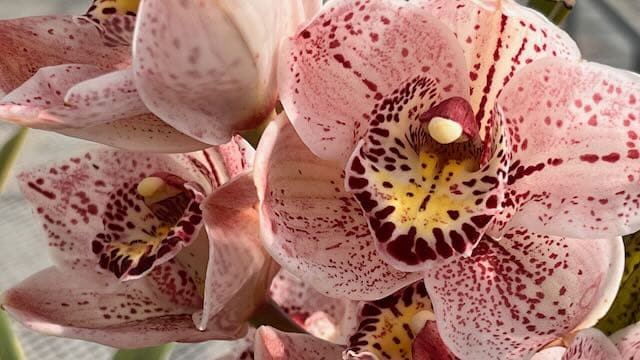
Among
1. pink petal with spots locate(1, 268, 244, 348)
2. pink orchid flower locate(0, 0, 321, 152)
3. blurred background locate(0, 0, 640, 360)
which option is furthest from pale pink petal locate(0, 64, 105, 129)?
blurred background locate(0, 0, 640, 360)

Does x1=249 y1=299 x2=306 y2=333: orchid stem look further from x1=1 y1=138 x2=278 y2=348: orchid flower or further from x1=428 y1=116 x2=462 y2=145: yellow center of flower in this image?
x1=428 y1=116 x2=462 y2=145: yellow center of flower

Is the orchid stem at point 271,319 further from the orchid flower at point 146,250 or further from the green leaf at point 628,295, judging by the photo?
the green leaf at point 628,295

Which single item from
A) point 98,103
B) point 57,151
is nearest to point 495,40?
point 98,103

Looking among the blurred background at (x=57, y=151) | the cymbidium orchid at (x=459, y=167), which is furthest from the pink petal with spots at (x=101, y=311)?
the blurred background at (x=57, y=151)

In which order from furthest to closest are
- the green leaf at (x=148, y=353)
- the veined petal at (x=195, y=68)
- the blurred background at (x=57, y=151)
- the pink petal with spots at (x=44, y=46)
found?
the blurred background at (x=57, y=151) < the green leaf at (x=148, y=353) < the pink petal with spots at (x=44, y=46) < the veined petal at (x=195, y=68)

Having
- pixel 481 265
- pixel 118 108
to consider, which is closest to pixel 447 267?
pixel 481 265

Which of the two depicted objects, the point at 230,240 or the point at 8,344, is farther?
the point at 8,344

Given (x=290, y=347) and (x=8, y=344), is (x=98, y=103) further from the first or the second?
(x=8, y=344)
